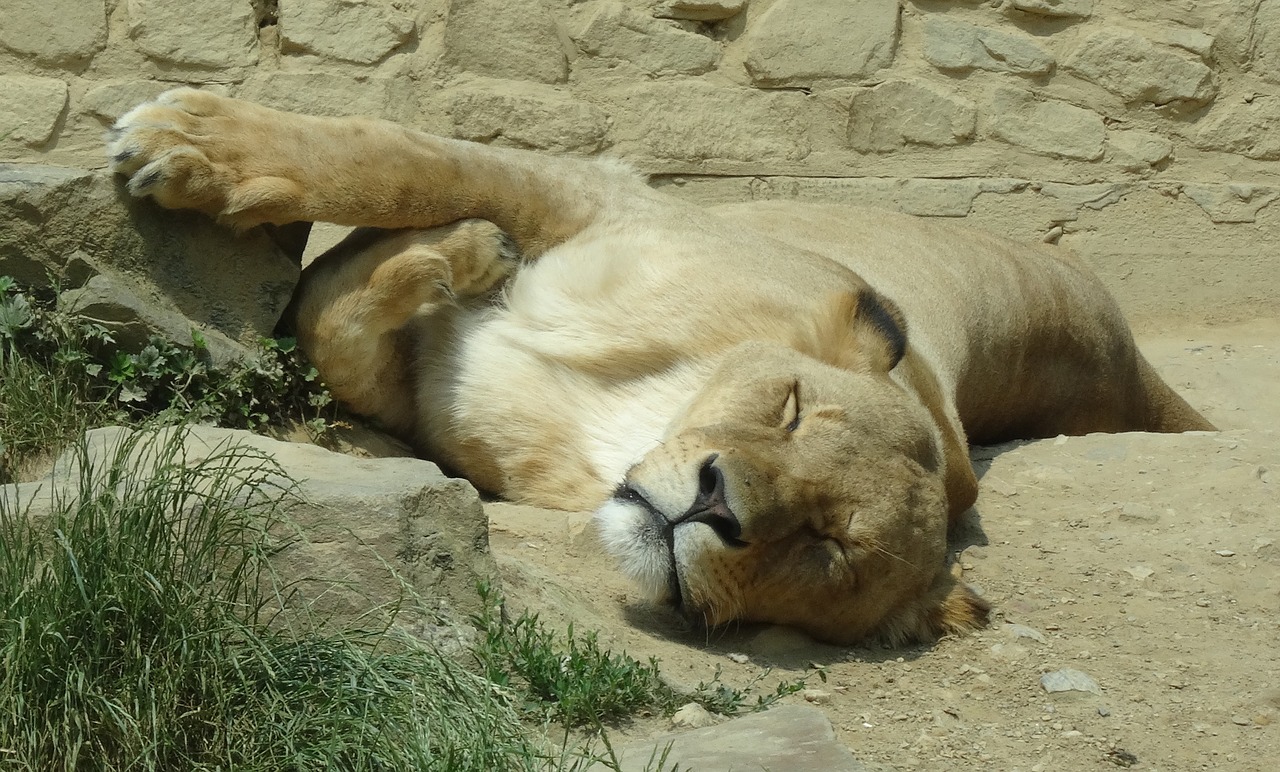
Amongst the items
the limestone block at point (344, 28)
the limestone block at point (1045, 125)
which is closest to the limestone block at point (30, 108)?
the limestone block at point (344, 28)

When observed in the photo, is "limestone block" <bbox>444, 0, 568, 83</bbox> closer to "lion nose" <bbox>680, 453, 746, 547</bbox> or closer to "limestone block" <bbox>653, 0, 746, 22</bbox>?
"limestone block" <bbox>653, 0, 746, 22</bbox>

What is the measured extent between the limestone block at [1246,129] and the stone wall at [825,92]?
0.01m

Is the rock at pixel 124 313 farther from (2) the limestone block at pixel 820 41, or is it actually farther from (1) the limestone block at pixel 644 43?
(2) the limestone block at pixel 820 41

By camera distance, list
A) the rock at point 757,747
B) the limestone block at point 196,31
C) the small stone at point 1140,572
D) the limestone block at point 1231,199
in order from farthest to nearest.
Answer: the limestone block at point 1231,199 < the limestone block at point 196,31 < the small stone at point 1140,572 < the rock at point 757,747

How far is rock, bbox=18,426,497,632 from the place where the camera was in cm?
311

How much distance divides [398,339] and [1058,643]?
91.0 inches

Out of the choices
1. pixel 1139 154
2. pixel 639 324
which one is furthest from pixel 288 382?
pixel 1139 154

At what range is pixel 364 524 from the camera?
10.6 feet

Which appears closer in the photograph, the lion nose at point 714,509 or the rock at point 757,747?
the rock at point 757,747

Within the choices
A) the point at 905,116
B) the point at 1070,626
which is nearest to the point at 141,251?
the point at 1070,626

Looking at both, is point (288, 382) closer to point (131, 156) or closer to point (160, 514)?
point (131, 156)

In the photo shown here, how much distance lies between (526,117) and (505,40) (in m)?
0.38

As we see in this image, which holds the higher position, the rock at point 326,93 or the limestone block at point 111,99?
the rock at point 326,93

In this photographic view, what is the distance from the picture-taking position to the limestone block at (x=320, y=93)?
6453 mm
